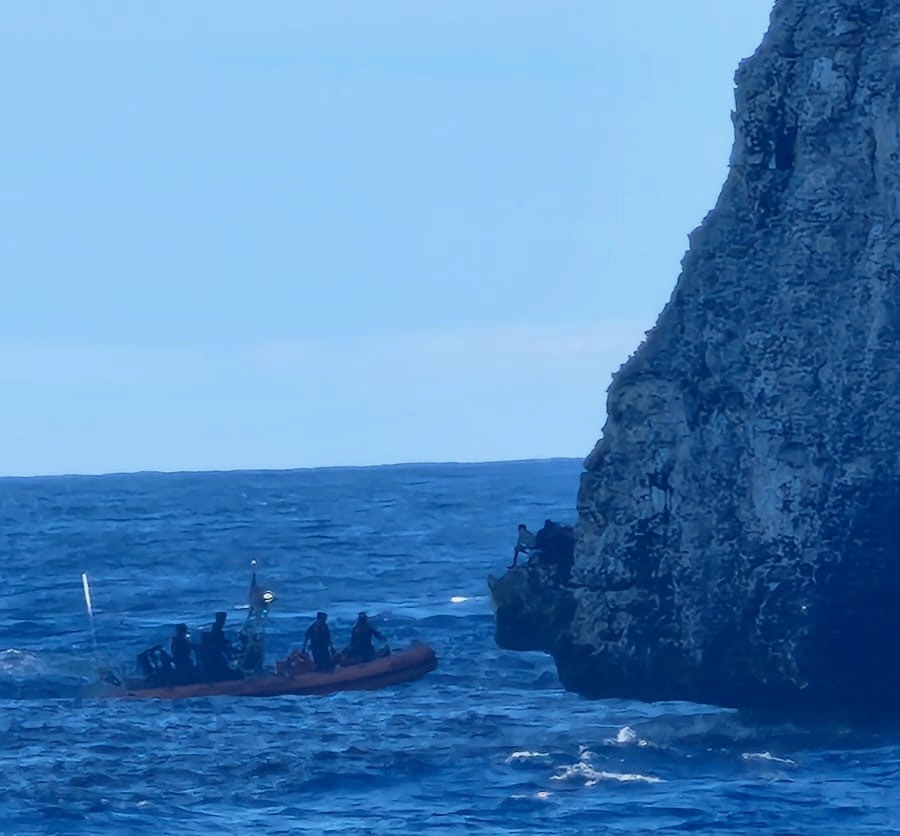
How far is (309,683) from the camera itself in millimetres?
41281

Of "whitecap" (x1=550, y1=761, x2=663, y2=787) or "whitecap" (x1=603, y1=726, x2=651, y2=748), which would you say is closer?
"whitecap" (x1=550, y1=761, x2=663, y2=787)

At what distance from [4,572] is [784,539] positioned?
46649 mm

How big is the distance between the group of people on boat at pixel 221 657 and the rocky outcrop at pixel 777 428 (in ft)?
23.5

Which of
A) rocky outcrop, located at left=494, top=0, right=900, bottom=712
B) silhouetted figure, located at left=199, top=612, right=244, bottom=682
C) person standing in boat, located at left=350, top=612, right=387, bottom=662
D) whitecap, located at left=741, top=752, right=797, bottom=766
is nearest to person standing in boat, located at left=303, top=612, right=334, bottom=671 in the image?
person standing in boat, located at left=350, top=612, right=387, bottom=662

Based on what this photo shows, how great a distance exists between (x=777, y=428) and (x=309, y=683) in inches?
458

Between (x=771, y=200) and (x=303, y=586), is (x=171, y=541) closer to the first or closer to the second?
(x=303, y=586)

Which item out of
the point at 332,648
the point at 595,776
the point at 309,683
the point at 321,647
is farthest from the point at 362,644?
the point at 595,776

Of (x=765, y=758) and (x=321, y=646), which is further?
(x=321, y=646)

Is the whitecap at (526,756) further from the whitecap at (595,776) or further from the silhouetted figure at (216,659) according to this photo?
the silhouetted figure at (216,659)

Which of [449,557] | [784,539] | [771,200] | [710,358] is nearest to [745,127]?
[771,200]

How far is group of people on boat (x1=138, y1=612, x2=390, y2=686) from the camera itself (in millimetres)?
41469

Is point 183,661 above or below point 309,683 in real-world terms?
above

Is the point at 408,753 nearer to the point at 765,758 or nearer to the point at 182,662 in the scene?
the point at 765,758

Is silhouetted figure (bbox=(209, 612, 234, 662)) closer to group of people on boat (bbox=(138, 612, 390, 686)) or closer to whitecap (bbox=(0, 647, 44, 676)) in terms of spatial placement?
group of people on boat (bbox=(138, 612, 390, 686))
